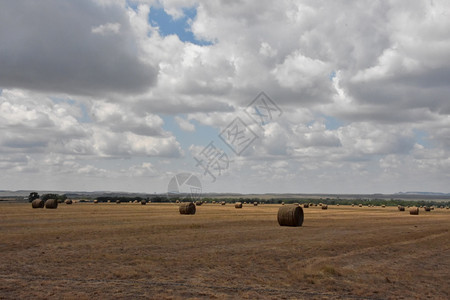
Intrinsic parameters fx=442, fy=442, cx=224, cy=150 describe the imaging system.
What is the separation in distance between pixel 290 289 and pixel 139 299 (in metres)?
3.93

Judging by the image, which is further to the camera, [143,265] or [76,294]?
[143,265]

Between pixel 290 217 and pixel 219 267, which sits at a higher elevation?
pixel 290 217

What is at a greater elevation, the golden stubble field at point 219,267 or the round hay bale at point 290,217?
the round hay bale at point 290,217

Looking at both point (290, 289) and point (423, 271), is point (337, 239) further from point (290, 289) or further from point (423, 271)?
point (290, 289)

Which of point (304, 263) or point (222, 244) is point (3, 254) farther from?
point (304, 263)

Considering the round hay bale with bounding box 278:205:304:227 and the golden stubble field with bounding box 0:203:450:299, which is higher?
the round hay bale with bounding box 278:205:304:227

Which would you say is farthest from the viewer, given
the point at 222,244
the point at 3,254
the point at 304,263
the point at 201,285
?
the point at 222,244

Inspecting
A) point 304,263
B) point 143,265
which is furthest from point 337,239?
point 143,265

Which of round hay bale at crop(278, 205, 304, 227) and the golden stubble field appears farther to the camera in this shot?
round hay bale at crop(278, 205, 304, 227)

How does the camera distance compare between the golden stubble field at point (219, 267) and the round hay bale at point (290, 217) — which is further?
the round hay bale at point (290, 217)

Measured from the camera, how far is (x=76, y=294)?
35.2ft

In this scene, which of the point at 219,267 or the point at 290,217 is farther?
the point at 290,217

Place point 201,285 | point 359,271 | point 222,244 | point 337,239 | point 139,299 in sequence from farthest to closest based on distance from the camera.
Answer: point 337,239 → point 222,244 → point 359,271 → point 201,285 → point 139,299

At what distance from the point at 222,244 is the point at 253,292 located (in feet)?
30.2
